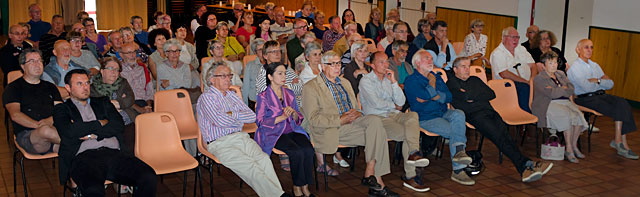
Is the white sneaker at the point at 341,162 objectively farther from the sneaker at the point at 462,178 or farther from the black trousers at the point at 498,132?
the black trousers at the point at 498,132

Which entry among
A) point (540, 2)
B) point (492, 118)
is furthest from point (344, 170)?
point (540, 2)

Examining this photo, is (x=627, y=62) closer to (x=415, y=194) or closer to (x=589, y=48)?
(x=589, y=48)

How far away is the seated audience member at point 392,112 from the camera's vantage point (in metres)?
6.20

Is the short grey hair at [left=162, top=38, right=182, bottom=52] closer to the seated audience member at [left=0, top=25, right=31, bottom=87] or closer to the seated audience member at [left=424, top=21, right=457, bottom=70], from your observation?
the seated audience member at [left=0, top=25, right=31, bottom=87]

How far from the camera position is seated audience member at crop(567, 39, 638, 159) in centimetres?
751

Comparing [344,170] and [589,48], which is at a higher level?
[589,48]

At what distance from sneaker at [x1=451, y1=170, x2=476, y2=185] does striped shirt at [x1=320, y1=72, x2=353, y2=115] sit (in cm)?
121

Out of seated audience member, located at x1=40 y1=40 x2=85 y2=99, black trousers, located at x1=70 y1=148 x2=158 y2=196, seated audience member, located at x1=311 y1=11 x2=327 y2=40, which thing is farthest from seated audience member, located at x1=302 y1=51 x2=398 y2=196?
seated audience member, located at x1=311 y1=11 x2=327 y2=40

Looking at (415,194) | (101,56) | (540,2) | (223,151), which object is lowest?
(415,194)

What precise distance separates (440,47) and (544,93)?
75.3 inches

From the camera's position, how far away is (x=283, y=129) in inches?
234

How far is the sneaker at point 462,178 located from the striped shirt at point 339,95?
3.98 ft

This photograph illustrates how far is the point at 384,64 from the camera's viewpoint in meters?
6.39

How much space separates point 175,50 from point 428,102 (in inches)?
110
